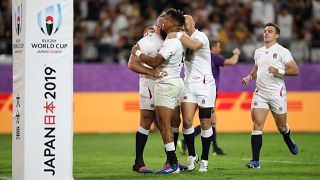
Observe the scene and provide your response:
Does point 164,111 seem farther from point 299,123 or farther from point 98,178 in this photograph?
Answer: point 299,123

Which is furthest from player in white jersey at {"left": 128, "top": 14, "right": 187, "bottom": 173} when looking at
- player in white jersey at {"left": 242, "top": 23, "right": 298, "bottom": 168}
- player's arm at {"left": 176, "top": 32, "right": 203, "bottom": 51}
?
player in white jersey at {"left": 242, "top": 23, "right": 298, "bottom": 168}

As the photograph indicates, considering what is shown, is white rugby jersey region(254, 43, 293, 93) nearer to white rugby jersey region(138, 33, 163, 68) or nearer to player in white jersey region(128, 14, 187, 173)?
player in white jersey region(128, 14, 187, 173)

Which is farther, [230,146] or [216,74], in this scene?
[230,146]

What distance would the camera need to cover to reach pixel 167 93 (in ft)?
41.7

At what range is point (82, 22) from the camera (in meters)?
26.0

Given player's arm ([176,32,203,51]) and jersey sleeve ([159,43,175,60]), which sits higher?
player's arm ([176,32,203,51])

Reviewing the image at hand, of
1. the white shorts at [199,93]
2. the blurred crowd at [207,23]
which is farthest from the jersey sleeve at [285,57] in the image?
the blurred crowd at [207,23]

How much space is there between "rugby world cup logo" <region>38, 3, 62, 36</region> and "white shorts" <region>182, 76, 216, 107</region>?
3.43 m

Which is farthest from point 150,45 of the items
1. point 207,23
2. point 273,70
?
point 207,23

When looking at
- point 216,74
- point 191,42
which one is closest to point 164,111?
point 191,42

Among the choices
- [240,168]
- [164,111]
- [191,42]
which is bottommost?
[240,168]

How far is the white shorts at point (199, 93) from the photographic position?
13375mm

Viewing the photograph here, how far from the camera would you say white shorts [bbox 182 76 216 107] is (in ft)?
43.9

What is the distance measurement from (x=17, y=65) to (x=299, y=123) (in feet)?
48.6
